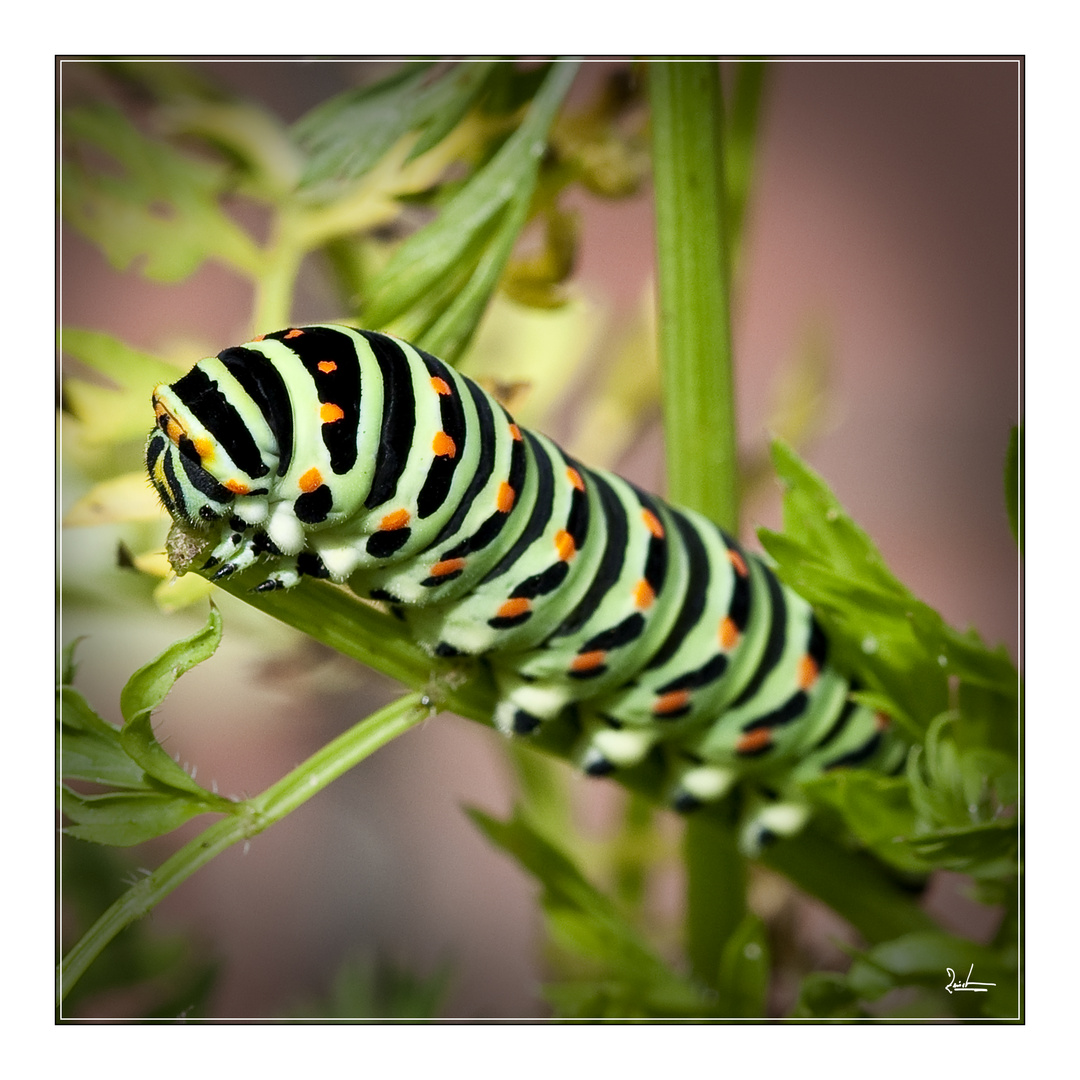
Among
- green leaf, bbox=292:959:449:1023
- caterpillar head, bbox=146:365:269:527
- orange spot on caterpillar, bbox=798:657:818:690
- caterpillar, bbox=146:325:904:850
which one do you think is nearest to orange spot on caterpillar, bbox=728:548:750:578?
caterpillar, bbox=146:325:904:850

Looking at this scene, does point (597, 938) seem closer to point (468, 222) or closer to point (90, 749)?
point (90, 749)

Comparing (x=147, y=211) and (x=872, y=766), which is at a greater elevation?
(x=147, y=211)

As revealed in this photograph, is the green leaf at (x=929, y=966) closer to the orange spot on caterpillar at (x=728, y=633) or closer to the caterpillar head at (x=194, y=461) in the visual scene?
the orange spot on caterpillar at (x=728, y=633)

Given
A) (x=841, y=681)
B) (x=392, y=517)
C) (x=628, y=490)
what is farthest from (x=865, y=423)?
(x=392, y=517)

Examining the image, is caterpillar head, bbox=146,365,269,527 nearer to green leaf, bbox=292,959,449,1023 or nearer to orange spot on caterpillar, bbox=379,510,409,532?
orange spot on caterpillar, bbox=379,510,409,532

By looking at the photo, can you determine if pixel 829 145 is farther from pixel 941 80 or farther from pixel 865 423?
pixel 865 423

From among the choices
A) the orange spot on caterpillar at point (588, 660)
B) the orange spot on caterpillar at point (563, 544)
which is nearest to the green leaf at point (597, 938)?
the orange spot on caterpillar at point (588, 660)

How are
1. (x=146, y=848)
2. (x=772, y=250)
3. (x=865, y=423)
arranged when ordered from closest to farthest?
(x=146, y=848), (x=772, y=250), (x=865, y=423)
